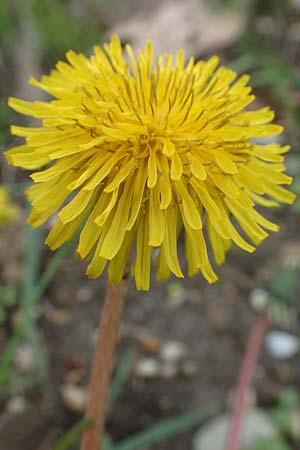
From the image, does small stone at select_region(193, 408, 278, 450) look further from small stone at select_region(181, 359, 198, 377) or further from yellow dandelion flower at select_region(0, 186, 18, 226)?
yellow dandelion flower at select_region(0, 186, 18, 226)

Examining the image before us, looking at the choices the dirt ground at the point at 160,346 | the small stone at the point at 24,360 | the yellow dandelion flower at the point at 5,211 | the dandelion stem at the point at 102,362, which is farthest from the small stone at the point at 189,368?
the dandelion stem at the point at 102,362

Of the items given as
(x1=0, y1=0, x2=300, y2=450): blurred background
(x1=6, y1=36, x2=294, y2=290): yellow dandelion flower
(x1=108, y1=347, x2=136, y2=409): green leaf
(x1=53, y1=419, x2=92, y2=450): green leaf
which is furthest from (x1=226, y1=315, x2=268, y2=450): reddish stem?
(x1=6, y1=36, x2=294, y2=290): yellow dandelion flower

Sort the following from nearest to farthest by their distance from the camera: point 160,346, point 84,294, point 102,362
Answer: point 102,362 < point 160,346 < point 84,294

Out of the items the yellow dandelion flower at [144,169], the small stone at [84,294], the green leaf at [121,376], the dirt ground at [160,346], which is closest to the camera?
the yellow dandelion flower at [144,169]

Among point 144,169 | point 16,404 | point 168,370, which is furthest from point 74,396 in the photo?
point 144,169

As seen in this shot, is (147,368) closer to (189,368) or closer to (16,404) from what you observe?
(189,368)

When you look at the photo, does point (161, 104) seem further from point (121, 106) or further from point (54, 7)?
point (54, 7)

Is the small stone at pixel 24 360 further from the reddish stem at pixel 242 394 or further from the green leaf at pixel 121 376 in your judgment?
the reddish stem at pixel 242 394
